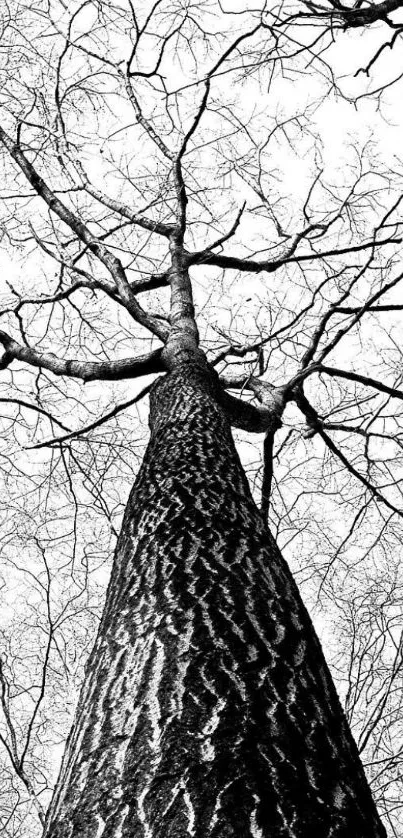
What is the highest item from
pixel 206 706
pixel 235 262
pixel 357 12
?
pixel 235 262

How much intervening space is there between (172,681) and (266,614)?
36 cm

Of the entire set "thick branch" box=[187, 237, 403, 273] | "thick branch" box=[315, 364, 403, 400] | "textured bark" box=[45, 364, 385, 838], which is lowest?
"textured bark" box=[45, 364, 385, 838]

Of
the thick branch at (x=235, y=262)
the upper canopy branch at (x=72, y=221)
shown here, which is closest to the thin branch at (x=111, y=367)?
the upper canopy branch at (x=72, y=221)

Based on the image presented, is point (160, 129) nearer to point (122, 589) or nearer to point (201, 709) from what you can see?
point (122, 589)

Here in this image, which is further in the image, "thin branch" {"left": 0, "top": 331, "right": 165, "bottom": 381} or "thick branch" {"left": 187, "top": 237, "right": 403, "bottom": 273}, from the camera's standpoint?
"thick branch" {"left": 187, "top": 237, "right": 403, "bottom": 273}

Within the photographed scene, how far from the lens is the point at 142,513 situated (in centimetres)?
231

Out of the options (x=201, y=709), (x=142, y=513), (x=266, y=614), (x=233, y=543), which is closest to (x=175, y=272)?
(x=142, y=513)

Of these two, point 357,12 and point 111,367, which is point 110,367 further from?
point 357,12

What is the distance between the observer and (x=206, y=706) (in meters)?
1.32

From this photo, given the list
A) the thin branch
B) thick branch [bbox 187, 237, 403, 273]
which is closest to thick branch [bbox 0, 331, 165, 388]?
the thin branch

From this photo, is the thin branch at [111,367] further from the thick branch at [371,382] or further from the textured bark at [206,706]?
the textured bark at [206,706]

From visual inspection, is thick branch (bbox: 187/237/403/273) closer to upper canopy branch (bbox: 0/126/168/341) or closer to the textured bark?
upper canopy branch (bbox: 0/126/168/341)

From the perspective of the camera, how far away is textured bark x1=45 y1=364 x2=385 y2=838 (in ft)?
3.63

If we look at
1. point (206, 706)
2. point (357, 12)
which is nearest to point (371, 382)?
point (357, 12)
